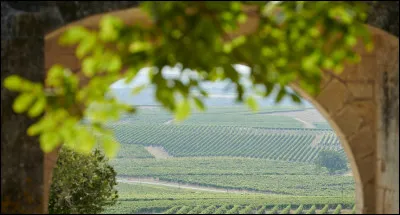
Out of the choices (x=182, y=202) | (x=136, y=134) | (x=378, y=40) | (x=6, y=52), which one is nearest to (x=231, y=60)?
(x=6, y=52)

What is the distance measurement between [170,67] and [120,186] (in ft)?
156

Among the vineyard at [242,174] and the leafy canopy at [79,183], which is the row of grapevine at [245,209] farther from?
the leafy canopy at [79,183]

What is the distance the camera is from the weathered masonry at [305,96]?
3.52 metres

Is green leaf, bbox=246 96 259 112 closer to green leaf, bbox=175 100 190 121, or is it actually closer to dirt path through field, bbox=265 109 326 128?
green leaf, bbox=175 100 190 121

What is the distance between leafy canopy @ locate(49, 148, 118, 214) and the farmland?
2020 centimetres

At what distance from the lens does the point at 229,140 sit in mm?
62844

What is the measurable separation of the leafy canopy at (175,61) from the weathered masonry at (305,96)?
44.4 inches

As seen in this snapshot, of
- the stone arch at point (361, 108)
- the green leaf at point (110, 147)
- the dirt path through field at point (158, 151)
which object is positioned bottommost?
the green leaf at point (110, 147)

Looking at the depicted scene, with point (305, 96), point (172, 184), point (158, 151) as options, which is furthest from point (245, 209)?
point (305, 96)

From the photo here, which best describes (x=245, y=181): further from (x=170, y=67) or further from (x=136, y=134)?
(x=170, y=67)

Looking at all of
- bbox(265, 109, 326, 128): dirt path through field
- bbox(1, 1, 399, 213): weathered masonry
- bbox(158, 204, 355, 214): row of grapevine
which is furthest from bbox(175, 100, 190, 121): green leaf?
bbox(265, 109, 326, 128): dirt path through field

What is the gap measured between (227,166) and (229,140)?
711 cm

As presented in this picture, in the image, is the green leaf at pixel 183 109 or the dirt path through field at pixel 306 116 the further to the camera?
the dirt path through field at pixel 306 116

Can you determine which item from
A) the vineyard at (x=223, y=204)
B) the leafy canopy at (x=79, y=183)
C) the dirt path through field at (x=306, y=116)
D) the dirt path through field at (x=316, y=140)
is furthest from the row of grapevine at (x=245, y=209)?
the dirt path through field at (x=306, y=116)
